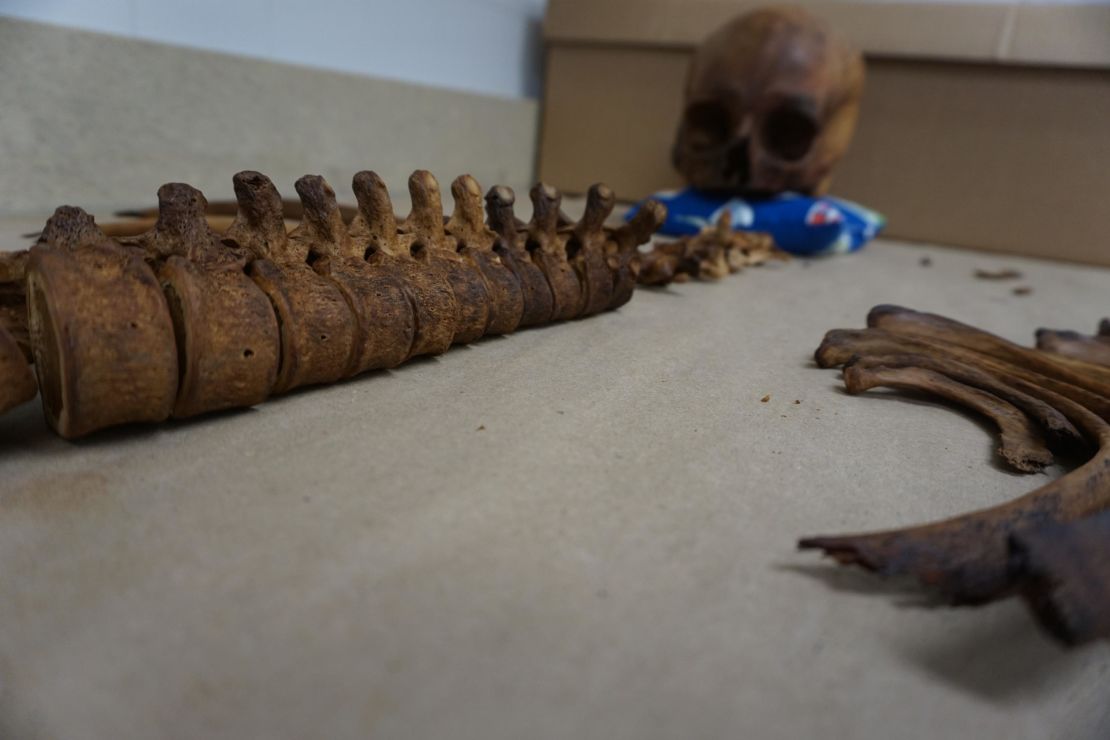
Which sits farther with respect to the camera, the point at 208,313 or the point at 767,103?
the point at 767,103

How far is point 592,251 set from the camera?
1.50 metres

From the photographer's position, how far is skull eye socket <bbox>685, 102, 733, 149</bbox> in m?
2.77

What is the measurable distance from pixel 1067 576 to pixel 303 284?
874 mm

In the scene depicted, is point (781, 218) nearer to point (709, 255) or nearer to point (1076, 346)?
point (709, 255)

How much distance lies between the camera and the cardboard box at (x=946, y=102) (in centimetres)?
318

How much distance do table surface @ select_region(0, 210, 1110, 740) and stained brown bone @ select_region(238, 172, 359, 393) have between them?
66 millimetres

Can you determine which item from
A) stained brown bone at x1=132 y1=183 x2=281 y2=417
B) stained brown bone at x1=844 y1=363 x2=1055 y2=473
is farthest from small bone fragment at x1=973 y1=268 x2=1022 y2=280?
stained brown bone at x1=132 y1=183 x2=281 y2=417

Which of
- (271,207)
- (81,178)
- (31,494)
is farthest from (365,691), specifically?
(81,178)

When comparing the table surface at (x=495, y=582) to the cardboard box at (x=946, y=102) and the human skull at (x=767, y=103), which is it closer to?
the human skull at (x=767, y=103)

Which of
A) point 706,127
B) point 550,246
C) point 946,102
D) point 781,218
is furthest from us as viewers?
point 946,102

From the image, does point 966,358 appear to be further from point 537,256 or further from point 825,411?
point 537,256

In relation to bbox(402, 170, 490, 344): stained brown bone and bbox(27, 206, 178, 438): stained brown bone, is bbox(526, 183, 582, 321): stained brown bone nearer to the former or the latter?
bbox(402, 170, 490, 344): stained brown bone

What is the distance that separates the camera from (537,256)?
1413 millimetres

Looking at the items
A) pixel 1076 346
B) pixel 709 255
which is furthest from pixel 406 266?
pixel 1076 346
